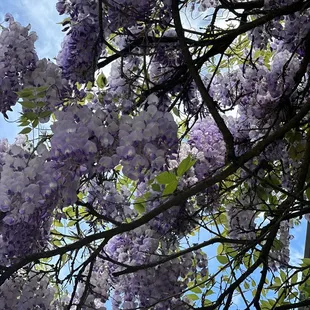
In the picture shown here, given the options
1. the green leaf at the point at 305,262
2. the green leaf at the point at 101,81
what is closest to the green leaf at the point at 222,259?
the green leaf at the point at 305,262

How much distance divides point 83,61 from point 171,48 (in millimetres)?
426

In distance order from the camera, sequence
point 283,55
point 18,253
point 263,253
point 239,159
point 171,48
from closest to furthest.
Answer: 1. point 239,159
2. point 18,253
3. point 263,253
4. point 171,48
5. point 283,55

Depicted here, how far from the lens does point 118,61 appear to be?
1989mm

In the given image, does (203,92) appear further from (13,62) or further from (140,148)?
(13,62)

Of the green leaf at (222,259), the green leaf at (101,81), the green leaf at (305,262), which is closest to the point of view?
the green leaf at (101,81)

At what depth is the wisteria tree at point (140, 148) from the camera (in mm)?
1298

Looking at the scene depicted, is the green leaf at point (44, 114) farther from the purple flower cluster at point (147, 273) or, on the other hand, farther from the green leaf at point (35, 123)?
the purple flower cluster at point (147, 273)

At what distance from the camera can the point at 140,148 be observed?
1.28m

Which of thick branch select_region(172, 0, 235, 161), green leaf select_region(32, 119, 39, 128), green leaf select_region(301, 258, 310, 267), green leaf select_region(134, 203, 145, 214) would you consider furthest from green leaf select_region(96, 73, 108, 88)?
green leaf select_region(301, 258, 310, 267)

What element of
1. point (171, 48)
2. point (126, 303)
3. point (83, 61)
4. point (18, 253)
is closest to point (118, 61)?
point (171, 48)

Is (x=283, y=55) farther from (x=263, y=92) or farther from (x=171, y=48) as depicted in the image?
(x=171, y=48)

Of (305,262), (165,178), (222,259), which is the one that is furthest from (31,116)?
(305,262)

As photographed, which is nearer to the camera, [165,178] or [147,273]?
[165,178]

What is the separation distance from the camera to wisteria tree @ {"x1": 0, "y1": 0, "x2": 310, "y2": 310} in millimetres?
1298
